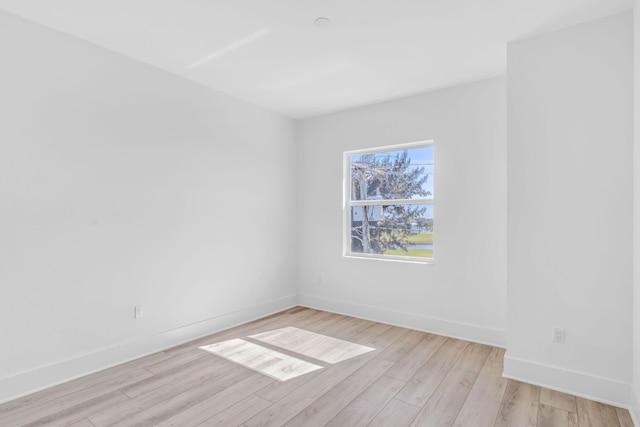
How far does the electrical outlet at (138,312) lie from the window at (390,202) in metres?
2.37

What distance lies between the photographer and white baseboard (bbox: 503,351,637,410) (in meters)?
2.19

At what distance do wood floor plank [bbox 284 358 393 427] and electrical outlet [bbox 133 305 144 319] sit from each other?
1.69m

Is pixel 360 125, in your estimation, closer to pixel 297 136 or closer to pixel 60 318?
pixel 297 136

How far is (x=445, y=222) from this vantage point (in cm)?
347

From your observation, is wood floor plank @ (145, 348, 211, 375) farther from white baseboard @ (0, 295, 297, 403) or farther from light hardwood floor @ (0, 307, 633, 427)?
white baseboard @ (0, 295, 297, 403)

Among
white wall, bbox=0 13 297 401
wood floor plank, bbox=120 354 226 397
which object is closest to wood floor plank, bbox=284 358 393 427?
wood floor plank, bbox=120 354 226 397

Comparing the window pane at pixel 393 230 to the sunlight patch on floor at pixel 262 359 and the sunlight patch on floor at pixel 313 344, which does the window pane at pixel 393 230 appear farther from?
the sunlight patch on floor at pixel 262 359

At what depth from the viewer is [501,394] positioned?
7.59 ft

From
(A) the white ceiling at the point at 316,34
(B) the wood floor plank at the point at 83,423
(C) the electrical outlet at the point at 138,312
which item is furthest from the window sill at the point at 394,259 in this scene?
(B) the wood floor plank at the point at 83,423

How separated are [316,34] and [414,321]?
2971 millimetres

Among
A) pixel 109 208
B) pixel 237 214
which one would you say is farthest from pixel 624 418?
pixel 109 208

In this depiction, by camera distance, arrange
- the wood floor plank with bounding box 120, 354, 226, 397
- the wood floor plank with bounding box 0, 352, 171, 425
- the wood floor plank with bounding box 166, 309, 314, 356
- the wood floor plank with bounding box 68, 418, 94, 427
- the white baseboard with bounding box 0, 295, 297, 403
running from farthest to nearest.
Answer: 1. the wood floor plank with bounding box 166, 309, 314, 356
2. the wood floor plank with bounding box 120, 354, 226, 397
3. the white baseboard with bounding box 0, 295, 297, 403
4. the wood floor plank with bounding box 0, 352, 171, 425
5. the wood floor plank with bounding box 68, 418, 94, 427

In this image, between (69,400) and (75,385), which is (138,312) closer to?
(75,385)

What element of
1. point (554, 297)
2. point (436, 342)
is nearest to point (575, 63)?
point (554, 297)
